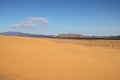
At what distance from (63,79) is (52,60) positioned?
2.00m

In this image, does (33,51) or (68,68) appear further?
(33,51)

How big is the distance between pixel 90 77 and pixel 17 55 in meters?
3.50

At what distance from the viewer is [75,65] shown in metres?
7.39

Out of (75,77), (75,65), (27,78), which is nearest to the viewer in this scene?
(27,78)

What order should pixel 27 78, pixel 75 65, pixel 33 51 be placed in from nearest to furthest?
pixel 27 78, pixel 75 65, pixel 33 51

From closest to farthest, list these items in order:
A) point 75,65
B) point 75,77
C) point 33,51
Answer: point 75,77, point 75,65, point 33,51

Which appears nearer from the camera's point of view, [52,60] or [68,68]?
[68,68]

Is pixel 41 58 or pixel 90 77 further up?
pixel 41 58

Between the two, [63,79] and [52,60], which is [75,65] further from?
[63,79]

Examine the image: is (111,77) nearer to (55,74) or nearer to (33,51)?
(55,74)

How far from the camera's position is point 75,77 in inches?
238

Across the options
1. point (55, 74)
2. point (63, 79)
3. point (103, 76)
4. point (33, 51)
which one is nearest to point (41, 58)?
point (33, 51)

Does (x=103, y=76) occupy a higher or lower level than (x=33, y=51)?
lower

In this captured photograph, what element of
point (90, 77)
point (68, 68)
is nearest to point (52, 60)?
point (68, 68)
